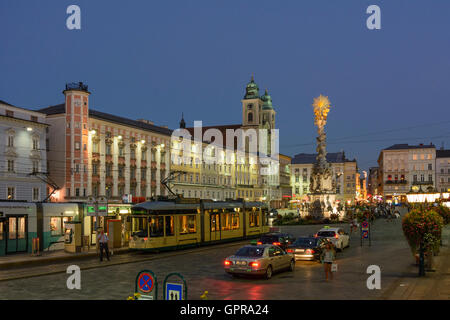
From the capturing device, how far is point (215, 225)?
36094 mm

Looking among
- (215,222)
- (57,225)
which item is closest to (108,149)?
(215,222)

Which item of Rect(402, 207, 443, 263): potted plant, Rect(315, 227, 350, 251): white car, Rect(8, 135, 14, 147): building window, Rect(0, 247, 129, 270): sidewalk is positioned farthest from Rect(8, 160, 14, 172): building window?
Rect(402, 207, 443, 263): potted plant

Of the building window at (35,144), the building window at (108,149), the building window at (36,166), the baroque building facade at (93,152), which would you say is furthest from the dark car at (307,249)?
the building window at (108,149)

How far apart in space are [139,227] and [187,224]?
3912 millimetres

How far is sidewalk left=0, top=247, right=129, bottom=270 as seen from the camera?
82.8ft

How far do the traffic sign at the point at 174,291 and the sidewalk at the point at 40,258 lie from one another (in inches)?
679

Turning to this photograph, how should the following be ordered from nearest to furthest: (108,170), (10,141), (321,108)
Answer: (10,141), (108,170), (321,108)

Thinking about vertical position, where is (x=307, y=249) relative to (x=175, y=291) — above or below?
below

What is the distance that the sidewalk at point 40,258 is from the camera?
25234 mm

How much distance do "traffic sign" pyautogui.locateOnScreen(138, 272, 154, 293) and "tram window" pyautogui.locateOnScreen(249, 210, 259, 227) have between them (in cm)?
3056

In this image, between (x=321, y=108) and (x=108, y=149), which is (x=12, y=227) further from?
(x=321, y=108)

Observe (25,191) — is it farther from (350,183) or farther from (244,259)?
(350,183)

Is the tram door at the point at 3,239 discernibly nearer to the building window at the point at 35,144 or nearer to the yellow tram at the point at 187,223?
the yellow tram at the point at 187,223

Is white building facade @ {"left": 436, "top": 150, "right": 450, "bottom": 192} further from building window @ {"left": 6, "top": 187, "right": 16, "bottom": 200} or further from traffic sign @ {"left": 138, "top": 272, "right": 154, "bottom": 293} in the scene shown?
traffic sign @ {"left": 138, "top": 272, "right": 154, "bottom": 293}
